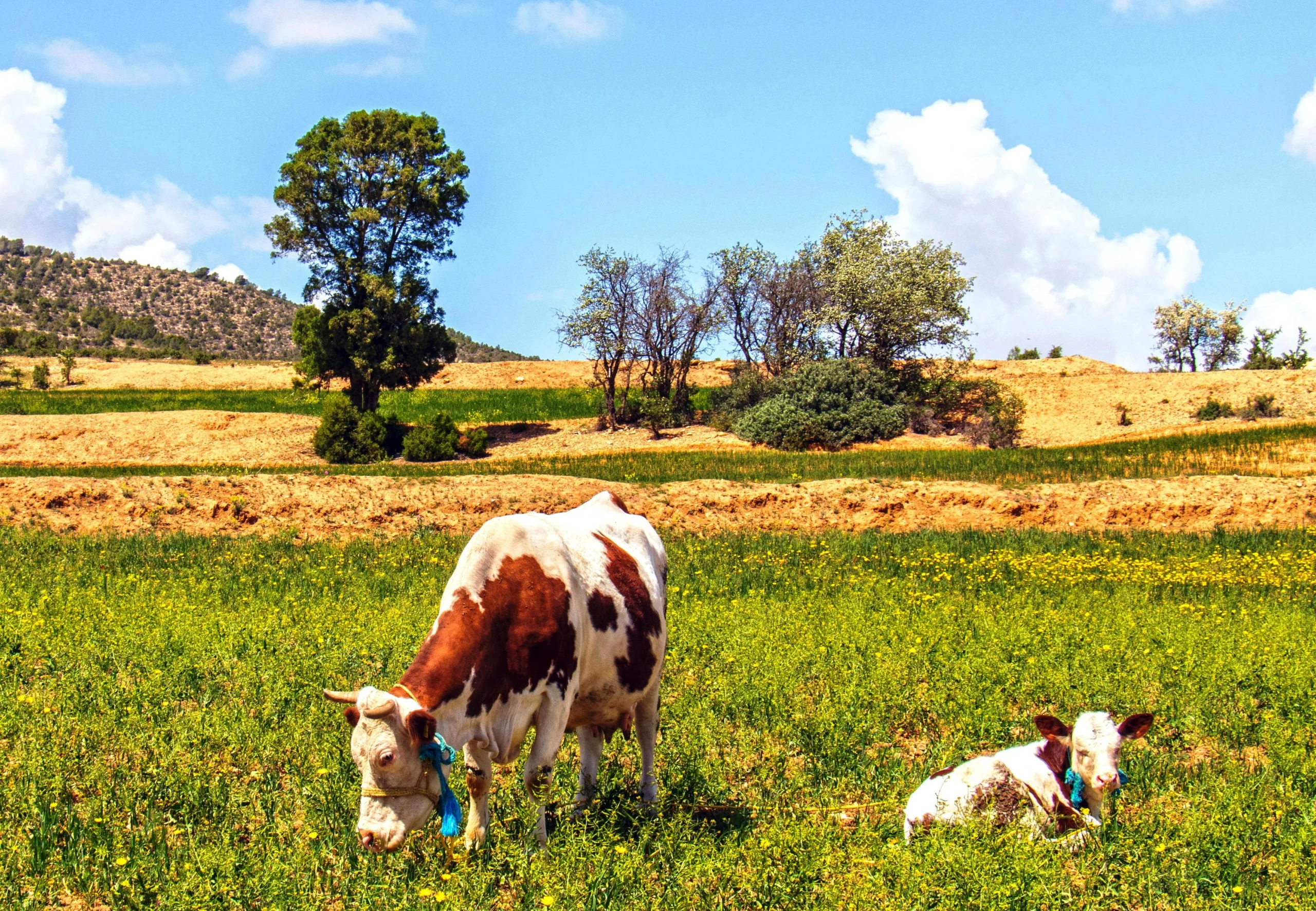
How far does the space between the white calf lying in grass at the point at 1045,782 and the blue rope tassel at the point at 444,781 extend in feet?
9.03

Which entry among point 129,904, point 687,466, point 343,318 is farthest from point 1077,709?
point 343,318

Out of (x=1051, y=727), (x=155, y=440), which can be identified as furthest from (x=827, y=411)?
(x=1051, y=727)

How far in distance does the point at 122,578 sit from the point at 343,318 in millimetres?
34941

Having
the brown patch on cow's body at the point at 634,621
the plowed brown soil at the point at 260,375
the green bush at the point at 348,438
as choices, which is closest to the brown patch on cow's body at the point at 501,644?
the brown patch on cow's body at the point at 634,621

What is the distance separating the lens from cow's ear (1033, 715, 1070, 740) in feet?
22.6

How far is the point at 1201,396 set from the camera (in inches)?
2299

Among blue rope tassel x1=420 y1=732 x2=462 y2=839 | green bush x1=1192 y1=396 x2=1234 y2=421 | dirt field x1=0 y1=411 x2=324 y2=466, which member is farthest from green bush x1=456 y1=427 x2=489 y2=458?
blue rope tassel x1=420 y1=732 x2=462 y2=839

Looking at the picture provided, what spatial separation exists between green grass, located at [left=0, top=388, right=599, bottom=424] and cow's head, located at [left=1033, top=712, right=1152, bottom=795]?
174 ft

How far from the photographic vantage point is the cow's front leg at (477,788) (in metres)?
6.00

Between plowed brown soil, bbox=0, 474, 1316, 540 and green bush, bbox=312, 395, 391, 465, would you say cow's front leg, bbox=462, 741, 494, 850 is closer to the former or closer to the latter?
plowed brown soil, bbox=0, 474, 1316, 540

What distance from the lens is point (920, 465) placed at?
3388 centimetres

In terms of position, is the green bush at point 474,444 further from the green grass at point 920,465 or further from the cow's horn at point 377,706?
the cow's horn at point 377,706

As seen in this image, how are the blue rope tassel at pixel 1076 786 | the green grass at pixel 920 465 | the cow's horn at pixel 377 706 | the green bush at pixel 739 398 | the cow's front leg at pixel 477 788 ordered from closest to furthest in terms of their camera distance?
the cow's horn at pixel 377 706 → the cow's front leg at pixel 477 788 → the blue rope tassel at pixel 1076 786 → the green grass at pixel 920 465 → the green bush at pixel 739 398

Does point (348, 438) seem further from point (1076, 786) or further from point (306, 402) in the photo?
point (1076, 786)
